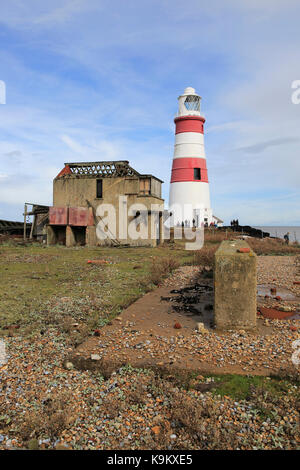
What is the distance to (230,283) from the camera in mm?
6246

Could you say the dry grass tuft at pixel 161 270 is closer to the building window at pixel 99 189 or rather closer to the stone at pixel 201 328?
the stone at pixel 201 328

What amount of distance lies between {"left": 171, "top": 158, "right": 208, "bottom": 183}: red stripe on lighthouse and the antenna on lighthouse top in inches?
183

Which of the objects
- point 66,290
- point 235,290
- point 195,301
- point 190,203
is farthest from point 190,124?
point 235,290

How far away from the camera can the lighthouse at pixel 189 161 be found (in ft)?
116

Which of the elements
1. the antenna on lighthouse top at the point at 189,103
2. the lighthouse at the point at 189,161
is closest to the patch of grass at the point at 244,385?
the lighthouse at the point at 189,161

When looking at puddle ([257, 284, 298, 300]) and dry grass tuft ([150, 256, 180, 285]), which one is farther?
dry grass tuft ([150, 256, 180, 285])

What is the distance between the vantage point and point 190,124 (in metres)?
35.6

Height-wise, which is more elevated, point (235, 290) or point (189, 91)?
point (189, 91)

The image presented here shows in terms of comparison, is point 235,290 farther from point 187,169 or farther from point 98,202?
point 187,169

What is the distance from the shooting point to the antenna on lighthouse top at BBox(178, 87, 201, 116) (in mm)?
35869

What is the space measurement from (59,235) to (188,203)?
14.3 m

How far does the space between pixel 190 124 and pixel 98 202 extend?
15023 millimetres

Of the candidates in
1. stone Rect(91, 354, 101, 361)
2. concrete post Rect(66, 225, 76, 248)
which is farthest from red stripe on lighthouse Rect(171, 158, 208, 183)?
stone Rect(91, 354, 101, 361)

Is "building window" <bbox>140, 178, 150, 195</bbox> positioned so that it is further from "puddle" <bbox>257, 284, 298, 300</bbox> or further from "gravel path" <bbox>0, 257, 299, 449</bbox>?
"gravel path" <bbox>0, 257, 299, 449</bbox>
